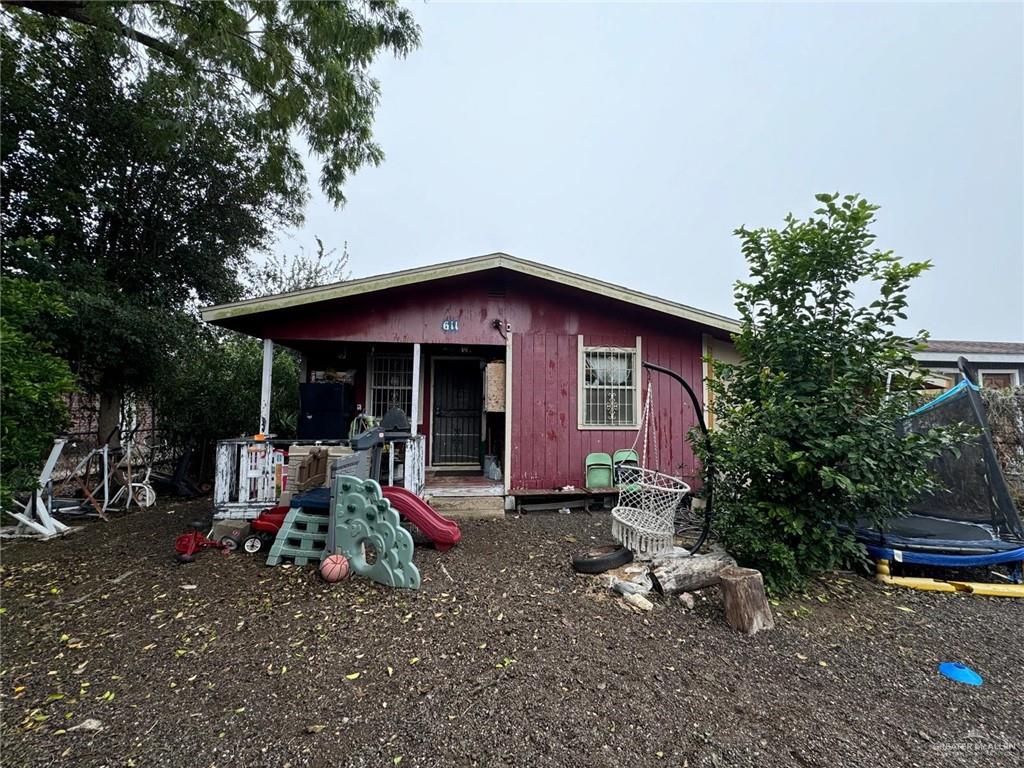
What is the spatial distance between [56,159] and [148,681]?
6783 mm

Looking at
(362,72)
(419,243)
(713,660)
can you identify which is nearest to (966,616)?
(713,660)

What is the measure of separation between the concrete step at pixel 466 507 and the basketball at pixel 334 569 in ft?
7.03

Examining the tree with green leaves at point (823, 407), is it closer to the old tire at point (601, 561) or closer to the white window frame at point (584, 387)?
the old tire at point (601, 561)

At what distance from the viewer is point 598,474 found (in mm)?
5930

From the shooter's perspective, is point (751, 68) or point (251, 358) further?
point (751, 68)

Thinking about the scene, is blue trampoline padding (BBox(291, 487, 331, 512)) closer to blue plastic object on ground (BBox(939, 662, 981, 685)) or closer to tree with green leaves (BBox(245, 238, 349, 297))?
blue plastic object on ground (BBox(939, 662, 981, 685))

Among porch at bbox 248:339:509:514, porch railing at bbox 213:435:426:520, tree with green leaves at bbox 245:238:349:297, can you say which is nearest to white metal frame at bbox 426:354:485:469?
porch at bbox 248:339:509:514

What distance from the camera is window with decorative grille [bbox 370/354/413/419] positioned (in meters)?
7.10

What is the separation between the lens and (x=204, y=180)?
6.55 meters

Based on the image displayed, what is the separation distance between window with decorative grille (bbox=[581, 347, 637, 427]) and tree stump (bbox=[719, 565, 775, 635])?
3508mm

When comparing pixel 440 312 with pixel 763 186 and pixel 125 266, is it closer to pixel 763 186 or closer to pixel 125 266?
pixel 125 266

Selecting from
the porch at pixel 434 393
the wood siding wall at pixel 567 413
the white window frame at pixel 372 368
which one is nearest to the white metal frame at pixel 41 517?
the porch at pixel 434 393

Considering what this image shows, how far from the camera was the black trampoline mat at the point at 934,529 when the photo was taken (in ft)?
12.1

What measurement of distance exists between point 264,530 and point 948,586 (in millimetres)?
5926
